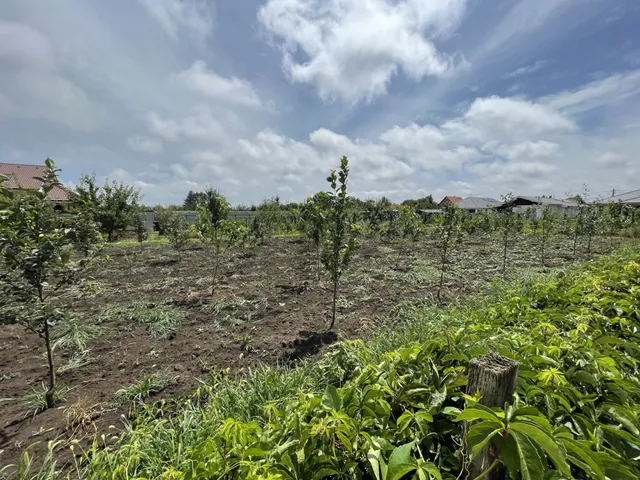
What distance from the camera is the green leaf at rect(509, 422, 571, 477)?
2.29ft

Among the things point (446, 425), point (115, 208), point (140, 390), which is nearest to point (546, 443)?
point (446, 425)

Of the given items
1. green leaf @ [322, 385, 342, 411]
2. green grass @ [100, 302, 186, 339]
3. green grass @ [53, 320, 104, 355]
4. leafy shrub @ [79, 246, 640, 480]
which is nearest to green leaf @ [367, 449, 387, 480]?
leafy shrub @ [79, 246, 640, 480]

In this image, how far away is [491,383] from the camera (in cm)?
101

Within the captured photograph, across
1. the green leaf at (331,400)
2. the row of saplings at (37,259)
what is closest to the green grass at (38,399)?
the row of saplings at (37,259)

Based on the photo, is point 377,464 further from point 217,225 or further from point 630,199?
point 630,199

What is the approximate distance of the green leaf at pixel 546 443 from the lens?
0.70 metres

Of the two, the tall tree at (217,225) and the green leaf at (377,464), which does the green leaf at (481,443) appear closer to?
the green leaf at (377,464)

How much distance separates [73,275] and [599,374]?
17.1ft

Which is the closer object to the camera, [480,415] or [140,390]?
[480,415]

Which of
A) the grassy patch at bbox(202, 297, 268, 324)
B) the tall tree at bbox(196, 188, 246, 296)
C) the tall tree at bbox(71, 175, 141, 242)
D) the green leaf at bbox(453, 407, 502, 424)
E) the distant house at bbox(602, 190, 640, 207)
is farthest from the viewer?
the distant house at bbox(602, 190, 640, 207)

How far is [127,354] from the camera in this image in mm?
5270

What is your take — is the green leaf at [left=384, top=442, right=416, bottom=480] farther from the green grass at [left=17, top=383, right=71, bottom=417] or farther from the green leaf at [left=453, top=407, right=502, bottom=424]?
the green grass at [left=17, top=383, right=71, bottom=417]

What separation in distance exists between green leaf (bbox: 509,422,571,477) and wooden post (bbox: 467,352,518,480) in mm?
210

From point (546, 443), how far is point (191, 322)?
23.1 feet
